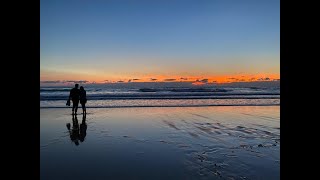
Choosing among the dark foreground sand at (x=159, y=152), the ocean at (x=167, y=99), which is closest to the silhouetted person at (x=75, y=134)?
the dark foreground sand at (x=159, y=152)

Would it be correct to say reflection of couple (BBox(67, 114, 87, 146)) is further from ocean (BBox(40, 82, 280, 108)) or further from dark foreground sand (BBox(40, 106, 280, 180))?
ocean (BBox(40, 82, 280, 108))

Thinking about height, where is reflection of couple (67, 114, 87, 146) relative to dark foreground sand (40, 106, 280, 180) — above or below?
above

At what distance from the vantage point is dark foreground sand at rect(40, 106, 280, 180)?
21.9ft

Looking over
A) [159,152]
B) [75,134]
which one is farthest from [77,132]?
[159,152]

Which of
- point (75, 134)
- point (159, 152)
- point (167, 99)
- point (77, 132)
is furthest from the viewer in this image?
point (167, 99)

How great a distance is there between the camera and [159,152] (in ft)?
29.2

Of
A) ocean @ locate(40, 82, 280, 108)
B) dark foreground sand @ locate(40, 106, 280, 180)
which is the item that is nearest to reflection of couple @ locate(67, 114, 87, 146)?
dark foreground sand @ locate(40, 106, 280, 180)

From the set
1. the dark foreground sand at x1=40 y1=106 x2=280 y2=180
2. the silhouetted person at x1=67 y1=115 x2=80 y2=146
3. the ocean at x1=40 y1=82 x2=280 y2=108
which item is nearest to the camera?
the dark foreground sand at x1=40 y1=106 x2=280 y2=180

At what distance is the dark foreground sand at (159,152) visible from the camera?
667 cm

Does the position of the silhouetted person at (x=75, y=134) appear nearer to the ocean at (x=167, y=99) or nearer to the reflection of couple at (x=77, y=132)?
the reflection of couple at (x=77, y=132)

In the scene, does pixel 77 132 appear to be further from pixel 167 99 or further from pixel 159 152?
pixel 167 99

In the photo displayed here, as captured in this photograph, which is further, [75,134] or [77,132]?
[77,132]

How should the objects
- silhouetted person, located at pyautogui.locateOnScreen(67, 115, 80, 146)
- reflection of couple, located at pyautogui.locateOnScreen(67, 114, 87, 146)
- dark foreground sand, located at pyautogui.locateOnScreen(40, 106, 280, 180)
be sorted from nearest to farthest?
dark foreground sand, located at pyautogui.locateOnScreen(40, 106, 280, 180)
silhouetted person, located at pyautogui.locateOnScreen(67, 115, 80, 146)
reflection of couple, located at pyautogui.locateOnScreen(67, 114, 87, 146)

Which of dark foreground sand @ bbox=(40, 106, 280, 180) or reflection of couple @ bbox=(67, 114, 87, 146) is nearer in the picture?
dark foreground sand @ bbox=(40, 106, 280, 180)
